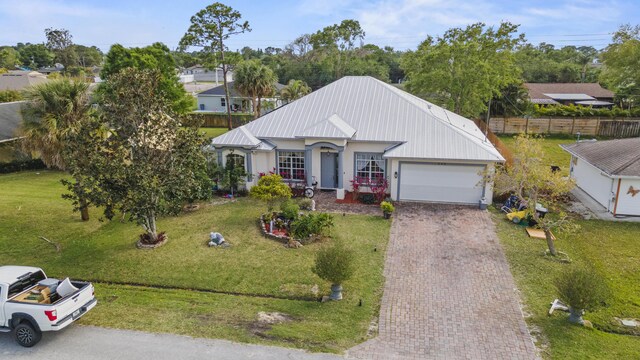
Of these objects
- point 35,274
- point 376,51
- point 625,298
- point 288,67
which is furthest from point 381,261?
point 376,51

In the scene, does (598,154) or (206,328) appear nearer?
(206,328)

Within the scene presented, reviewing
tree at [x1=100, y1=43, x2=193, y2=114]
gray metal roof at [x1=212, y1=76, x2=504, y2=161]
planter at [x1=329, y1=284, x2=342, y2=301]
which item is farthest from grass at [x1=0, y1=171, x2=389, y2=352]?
tree at [x1=100, y1=43, x2=193, y2=114]

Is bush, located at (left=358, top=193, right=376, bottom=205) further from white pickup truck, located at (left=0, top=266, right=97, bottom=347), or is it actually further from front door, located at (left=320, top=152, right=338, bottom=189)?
white pickup truck, located at (left=0, top=266, right=97, bottom=347)

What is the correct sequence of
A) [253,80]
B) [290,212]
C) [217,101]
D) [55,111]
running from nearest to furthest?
[290,212], [55,111], [253,80], [217,101]

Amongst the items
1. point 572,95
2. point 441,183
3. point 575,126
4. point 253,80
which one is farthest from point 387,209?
point 572,95

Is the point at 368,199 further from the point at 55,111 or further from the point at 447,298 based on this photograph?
the point at 55,111

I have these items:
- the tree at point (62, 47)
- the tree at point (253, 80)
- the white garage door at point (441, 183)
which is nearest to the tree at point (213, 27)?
the tree at point (253, 80)

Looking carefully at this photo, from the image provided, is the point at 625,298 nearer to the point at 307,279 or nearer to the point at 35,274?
the point at 307,279
